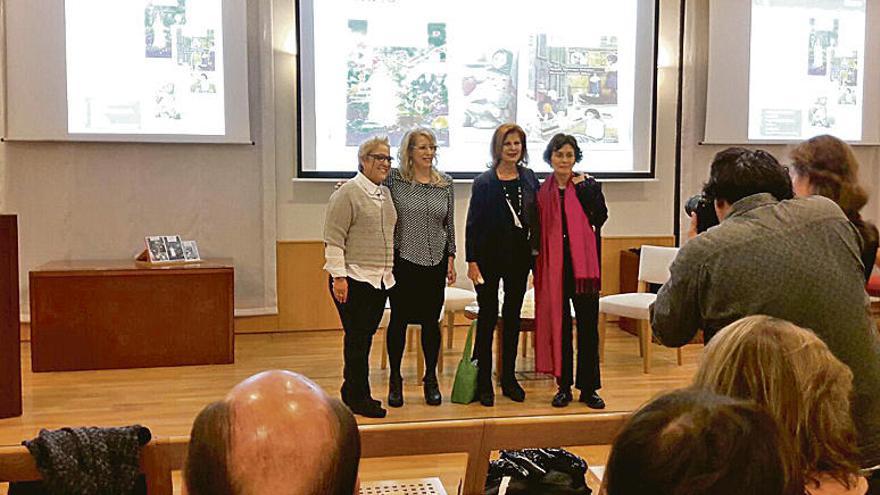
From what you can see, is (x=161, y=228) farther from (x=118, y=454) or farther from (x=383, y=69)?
(x=118, y=454)

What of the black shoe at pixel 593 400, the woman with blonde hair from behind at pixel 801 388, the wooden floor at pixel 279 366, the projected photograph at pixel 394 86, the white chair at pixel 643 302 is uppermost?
the projected photograph at pixel 394 86

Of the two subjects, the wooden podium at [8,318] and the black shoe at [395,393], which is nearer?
the wooden podium at [8,318]

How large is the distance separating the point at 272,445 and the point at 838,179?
6.40 ft

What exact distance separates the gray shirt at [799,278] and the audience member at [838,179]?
1.30 ft

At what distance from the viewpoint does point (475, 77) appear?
667 cm

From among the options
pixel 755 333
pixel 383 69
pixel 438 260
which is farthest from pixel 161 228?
pixel 755 333

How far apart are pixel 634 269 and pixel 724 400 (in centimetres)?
582

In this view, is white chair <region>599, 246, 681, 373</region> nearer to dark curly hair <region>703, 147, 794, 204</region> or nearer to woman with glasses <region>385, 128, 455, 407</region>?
woman with glasses <region>385, 128, 455, 407</region>

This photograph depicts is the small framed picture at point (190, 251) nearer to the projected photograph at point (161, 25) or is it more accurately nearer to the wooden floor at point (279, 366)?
the wooden floor at point (279, 366)

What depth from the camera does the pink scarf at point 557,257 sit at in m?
4.57

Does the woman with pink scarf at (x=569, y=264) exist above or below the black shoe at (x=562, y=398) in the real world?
above

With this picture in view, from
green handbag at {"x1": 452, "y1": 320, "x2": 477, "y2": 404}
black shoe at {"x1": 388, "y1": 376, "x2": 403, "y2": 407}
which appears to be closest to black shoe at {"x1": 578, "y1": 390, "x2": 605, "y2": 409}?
green handbag at {"x1": 452, "y1": 320, "x2": 477, "y2": 404}

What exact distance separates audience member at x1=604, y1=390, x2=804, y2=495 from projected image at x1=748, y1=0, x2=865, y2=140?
6589 mm

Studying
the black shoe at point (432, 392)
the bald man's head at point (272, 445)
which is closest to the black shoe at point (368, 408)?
the black shoe at point (432, 392)
